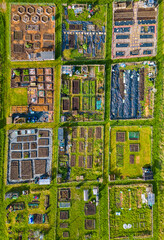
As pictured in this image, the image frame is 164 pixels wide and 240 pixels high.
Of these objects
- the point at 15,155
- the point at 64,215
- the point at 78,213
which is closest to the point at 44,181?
the point at 15,155

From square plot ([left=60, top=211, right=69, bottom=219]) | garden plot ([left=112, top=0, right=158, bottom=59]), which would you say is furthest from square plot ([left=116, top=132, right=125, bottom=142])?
square plot ([left=60, top=211, right=69, bottom=219])

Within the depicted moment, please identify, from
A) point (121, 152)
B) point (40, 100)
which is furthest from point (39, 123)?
point (121, 152)

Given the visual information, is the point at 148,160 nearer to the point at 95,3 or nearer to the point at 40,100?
the point at 40,100

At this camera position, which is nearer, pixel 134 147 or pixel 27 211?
pixel 27 211

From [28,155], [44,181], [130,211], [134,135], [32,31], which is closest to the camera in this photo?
[44,181]

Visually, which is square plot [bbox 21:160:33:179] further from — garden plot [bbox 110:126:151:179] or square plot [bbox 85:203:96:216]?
garden plot [bbox 110:126:151:179]

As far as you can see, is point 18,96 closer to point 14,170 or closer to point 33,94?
point 33,94
